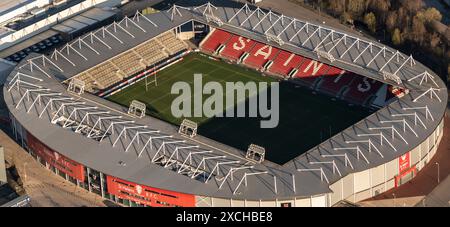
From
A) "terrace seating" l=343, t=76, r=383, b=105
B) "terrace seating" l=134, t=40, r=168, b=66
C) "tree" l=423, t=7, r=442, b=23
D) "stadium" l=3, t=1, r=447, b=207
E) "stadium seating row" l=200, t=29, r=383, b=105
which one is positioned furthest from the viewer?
"tree" l=423, t=7, r=442, b=23

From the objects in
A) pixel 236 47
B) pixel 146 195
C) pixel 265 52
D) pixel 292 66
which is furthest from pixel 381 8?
pixel 146 195

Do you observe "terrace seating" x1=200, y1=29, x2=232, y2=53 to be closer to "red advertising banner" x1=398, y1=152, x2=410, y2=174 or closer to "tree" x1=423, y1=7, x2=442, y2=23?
"tree" x1=423, y1=7, x2=442, y2=23

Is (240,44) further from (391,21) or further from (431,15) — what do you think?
(431,15)

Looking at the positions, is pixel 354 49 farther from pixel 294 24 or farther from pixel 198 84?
pixel 198 84

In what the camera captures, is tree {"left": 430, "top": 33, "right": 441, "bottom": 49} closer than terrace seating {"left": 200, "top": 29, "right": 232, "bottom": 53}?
Yes

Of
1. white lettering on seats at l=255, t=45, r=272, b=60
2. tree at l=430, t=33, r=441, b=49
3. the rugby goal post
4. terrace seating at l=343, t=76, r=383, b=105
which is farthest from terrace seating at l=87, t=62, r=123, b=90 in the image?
tree at l=430, t=33, r=441, b=49

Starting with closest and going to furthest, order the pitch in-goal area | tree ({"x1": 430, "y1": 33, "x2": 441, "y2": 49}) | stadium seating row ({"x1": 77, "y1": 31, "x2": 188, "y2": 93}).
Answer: the pitch in-goal area → stadium seating row ({"x1": 77, "y1": 31, "x2": 188, "y2": 93}) → tree ({"x1": 430, "y1": 33, "x2": 441, "y2": 49})
